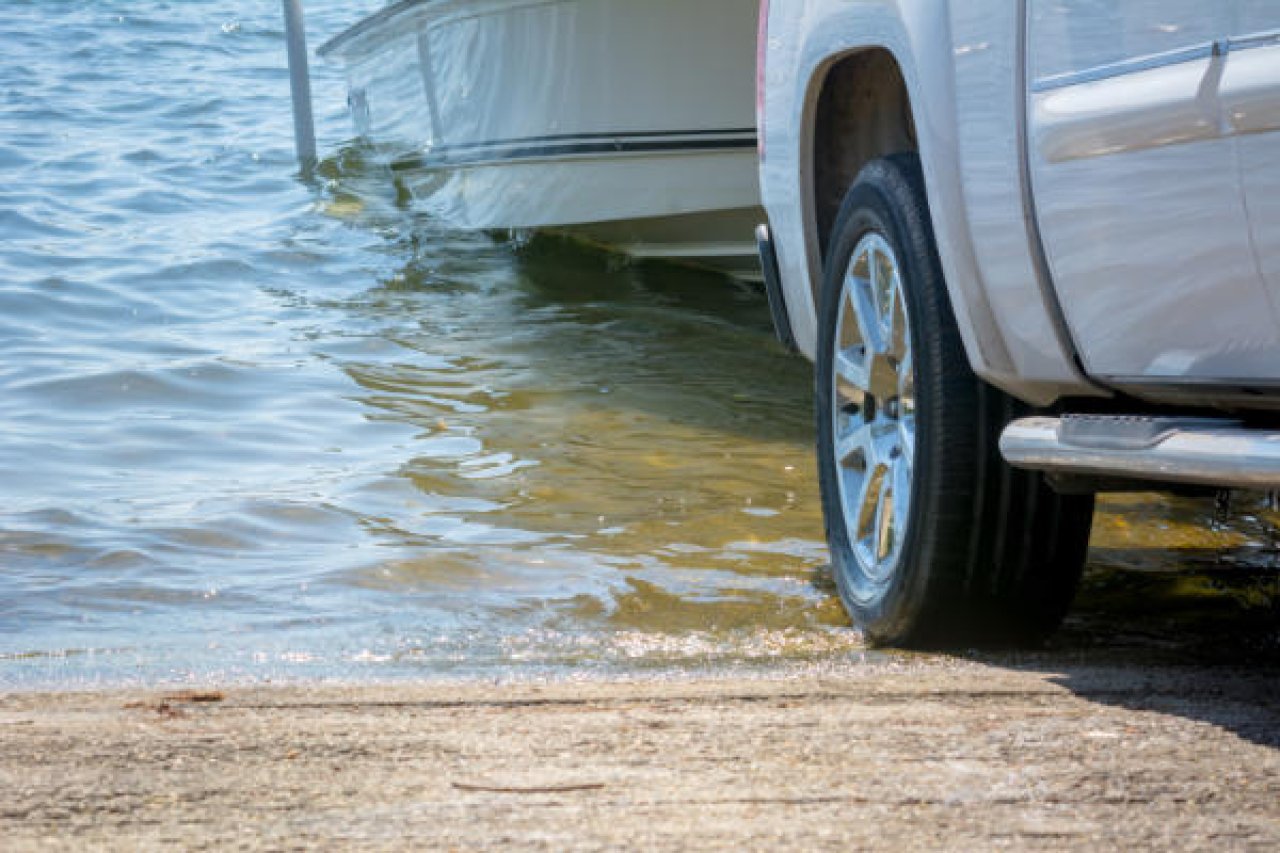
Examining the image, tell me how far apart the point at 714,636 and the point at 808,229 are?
2.85 ft

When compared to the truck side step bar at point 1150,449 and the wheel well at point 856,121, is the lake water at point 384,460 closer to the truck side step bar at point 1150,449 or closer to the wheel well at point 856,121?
the truck side step bar at point 1150,449

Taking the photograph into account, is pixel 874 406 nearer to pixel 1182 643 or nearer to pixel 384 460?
pixel 1182 643

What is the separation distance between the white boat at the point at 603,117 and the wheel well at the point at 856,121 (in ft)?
13.3

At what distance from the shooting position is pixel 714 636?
3465mm

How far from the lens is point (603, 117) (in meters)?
8.42

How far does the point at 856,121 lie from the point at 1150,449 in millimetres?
1523

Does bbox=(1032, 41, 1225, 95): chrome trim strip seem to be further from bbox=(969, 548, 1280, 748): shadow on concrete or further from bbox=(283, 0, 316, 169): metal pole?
bbox=(283, 0, 316, 169): metal pole

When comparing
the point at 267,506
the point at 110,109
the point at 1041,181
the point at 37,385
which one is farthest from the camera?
the point at 110,109

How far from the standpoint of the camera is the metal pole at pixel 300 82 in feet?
43.9

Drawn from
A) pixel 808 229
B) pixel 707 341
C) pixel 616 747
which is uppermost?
pixel 808 229

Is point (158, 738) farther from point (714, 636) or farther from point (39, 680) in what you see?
point (714, 636)

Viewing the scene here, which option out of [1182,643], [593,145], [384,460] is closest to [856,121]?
[1182,643]

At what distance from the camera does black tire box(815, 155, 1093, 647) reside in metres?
2.77

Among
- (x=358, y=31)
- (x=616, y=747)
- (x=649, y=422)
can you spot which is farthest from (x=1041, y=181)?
(x=358, y=31)
